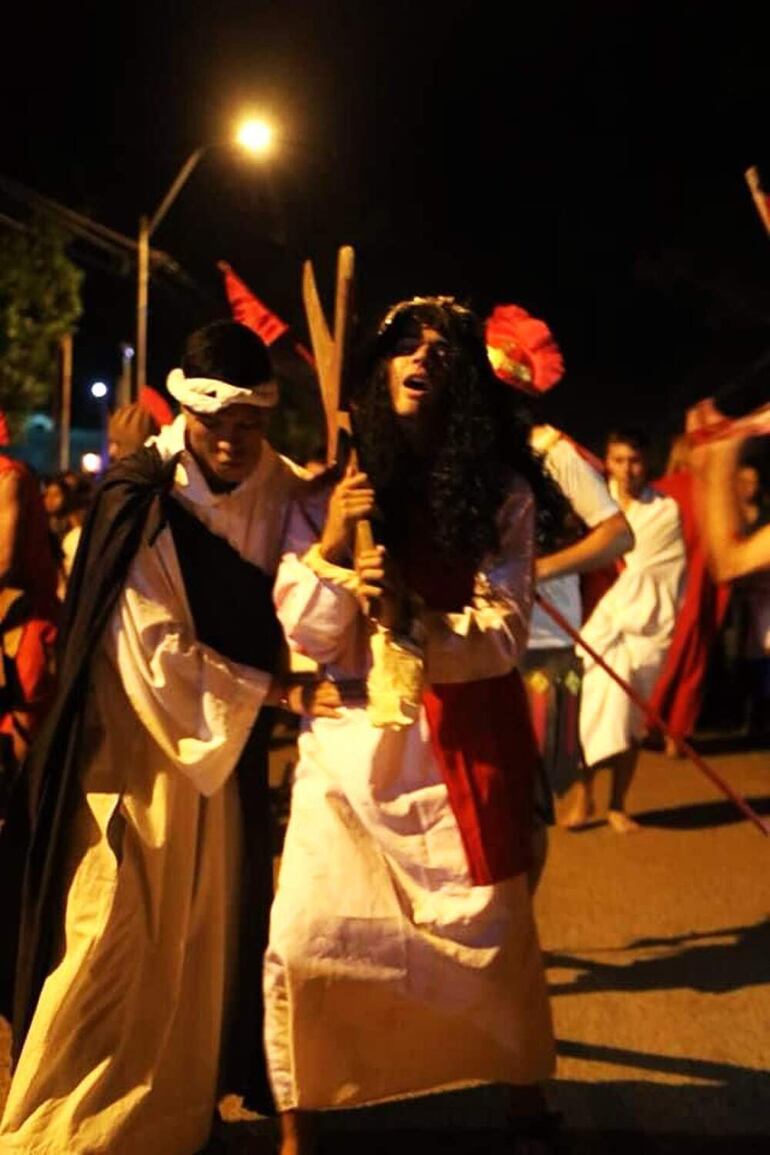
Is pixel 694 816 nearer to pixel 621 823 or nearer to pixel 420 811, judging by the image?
pixel 621 823

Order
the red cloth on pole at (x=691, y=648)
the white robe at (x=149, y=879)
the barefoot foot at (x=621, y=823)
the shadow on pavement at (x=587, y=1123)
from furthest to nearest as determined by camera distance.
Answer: the red cloth on pole at (x=691, y=648), the barefoot foot at (x=621, y=823), the shadow on pavement at (x=587, y=1123), the white robe at (x=149, y=879)

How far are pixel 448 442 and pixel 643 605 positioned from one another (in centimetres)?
435

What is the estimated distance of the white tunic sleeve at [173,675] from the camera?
3.29 meters

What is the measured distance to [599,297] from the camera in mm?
32875

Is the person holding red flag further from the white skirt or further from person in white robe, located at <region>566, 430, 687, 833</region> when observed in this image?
person in white robe, located at <region>566, 430, 687, 833</region>

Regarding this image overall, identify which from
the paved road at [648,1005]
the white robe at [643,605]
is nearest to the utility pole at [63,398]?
the white robe at [643,605]

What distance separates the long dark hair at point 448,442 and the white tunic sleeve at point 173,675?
1.51ft

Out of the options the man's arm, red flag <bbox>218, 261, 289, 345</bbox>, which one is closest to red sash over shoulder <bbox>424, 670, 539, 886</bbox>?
the man's arm

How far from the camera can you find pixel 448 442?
3348 mm

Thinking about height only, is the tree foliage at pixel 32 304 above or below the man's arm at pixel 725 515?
above

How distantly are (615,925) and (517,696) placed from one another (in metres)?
2.54

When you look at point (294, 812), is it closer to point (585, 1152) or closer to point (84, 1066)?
point (84, 1066)

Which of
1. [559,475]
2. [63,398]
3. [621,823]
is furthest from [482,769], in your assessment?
[63,398]

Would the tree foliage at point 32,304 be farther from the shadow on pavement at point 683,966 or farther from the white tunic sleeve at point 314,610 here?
the white tunic sleeve at point 314,610
